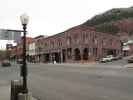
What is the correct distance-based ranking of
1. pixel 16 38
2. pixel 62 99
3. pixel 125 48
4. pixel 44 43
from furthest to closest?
pixel 44 43 < pixel 125 48 < pixel 16 38 < pixel 62 99

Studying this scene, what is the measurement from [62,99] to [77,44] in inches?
2874

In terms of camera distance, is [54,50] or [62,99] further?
[54,50]

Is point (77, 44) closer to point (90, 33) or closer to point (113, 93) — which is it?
point (90, 33)

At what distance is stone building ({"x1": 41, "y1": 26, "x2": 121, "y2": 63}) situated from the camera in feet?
286

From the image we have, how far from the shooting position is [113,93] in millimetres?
16578

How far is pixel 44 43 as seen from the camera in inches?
4437

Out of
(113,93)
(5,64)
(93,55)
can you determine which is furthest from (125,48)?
(113,93)

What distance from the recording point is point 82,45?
3425 inches

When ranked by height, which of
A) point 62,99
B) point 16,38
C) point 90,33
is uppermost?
point 90,33

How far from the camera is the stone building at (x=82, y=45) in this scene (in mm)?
87250

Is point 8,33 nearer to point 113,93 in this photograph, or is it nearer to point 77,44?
point 113,93

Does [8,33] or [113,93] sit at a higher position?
[8,33]

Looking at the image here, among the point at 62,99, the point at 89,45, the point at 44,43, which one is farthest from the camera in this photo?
the point at 44,43

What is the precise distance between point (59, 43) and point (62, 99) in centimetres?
8321
